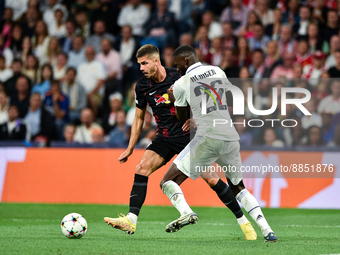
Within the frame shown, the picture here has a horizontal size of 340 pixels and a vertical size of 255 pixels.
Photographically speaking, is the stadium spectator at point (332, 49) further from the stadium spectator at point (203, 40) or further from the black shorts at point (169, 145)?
the black shorts at point (169, 145)

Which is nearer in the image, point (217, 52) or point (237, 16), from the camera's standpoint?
point (217, 52)

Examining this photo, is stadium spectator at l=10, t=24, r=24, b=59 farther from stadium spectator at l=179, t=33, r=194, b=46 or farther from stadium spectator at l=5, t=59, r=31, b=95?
stadium spectator at l=179, t=33, r=194, b=46

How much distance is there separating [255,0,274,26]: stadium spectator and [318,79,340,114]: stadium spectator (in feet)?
9.25

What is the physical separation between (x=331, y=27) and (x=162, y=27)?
4243mm

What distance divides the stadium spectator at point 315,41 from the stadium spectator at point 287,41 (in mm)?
362

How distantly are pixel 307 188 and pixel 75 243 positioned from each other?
5868mm

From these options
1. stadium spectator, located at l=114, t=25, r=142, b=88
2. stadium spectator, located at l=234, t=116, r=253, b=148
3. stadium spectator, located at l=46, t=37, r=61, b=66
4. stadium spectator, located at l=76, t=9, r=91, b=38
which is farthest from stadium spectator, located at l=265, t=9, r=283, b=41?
stadium spectator, located at l=46, t=37, r=61, b=66

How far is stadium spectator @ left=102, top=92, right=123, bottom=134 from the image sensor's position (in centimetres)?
1302

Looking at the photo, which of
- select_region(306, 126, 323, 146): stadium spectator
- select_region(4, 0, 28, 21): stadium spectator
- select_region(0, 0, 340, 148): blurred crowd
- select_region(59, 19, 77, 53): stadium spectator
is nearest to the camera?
select_region(306, 126, 323, 146): stadium spectator

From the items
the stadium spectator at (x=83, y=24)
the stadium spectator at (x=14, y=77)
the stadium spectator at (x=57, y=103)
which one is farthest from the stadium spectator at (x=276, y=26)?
the stadium spectator at (x=14, y=77)

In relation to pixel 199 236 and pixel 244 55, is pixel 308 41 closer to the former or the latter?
pixel 244 55

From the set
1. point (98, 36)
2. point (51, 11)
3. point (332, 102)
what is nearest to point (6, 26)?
point (51, 11)

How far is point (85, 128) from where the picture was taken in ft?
41.7

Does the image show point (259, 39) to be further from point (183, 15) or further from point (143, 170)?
point (143, 170)
